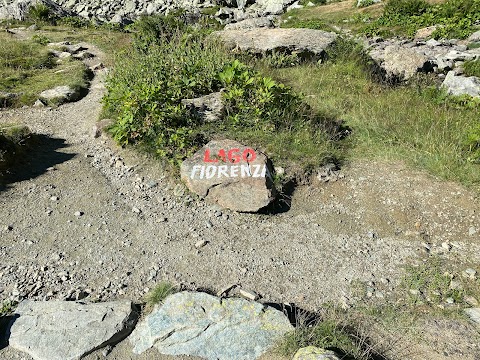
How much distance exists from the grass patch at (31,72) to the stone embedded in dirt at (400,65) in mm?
6809

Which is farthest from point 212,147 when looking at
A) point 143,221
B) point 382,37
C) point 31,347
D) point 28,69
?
point 382,37

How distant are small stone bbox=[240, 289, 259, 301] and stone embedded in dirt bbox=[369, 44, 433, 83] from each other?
6.83m

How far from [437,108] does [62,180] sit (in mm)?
6163

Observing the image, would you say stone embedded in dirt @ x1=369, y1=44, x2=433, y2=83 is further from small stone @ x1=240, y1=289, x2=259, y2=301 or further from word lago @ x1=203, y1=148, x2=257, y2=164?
small stone @ x1=240, y1=289, x2=259, y2=301

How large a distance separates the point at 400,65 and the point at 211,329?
818 centimetres

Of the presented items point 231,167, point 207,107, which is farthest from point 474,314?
point 207,107

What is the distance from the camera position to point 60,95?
326 inches

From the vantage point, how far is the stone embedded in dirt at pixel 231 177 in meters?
4.95

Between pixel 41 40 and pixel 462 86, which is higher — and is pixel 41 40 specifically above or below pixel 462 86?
above

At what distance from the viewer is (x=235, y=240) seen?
4543 mm

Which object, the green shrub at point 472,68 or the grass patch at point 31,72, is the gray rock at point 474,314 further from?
the grass patch at point 31,72

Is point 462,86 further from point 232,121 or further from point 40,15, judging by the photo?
point 40,15

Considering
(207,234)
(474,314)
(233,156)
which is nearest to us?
(474,314)

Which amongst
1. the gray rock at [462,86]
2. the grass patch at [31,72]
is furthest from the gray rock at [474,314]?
the grass patch at [31,72]
